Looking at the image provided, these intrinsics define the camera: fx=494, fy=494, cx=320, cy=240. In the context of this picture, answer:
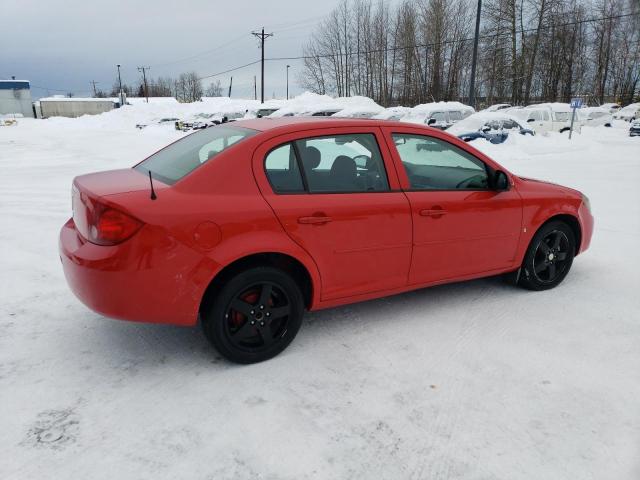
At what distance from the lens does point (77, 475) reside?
85.3 inches

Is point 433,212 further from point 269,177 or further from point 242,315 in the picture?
point 242,315

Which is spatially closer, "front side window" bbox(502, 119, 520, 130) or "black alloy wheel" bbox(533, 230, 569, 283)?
"black alloy wheel" bbox(533, 230, 569, 283)

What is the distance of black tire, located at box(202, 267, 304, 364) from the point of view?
2932 millimetres

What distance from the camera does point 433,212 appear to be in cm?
359

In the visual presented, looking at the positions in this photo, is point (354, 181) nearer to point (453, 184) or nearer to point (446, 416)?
point (453, 184)

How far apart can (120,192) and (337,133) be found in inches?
58.0

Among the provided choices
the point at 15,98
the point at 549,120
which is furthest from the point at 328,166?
the point at 15,98

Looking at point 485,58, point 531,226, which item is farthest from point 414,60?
point 531,226

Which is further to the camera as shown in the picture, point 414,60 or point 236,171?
point 414,60

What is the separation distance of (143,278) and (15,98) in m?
77.9

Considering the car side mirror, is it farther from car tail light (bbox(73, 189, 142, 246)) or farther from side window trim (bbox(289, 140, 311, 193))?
car tail light (bbox(73, 189, 142, 246))

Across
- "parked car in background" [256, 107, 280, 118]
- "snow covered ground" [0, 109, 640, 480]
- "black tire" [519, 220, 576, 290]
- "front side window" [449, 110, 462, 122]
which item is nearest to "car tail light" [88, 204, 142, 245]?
"snow covered ground" [0, 109, 640, 480]

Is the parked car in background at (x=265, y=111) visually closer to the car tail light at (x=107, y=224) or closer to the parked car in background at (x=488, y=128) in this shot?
the parked car in background at (x=488, y=128)

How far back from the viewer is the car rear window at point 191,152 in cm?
315
